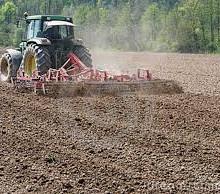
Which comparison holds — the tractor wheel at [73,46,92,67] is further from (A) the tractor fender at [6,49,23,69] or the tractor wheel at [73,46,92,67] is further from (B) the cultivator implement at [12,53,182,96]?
(A) the tractor fender at [6,49,23,69]

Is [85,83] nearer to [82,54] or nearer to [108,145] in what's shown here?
[82,54]

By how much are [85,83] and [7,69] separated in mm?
3674

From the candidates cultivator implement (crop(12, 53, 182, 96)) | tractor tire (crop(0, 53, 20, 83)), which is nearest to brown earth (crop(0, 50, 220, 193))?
cultivator implement (crop(12, 53, 182, 96))

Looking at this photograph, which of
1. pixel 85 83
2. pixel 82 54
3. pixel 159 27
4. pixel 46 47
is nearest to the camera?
pixel 85 83

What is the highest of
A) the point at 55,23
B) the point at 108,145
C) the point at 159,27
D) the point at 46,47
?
the point at 159,27

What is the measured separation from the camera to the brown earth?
5820mm

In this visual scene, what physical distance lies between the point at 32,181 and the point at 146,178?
1236mm

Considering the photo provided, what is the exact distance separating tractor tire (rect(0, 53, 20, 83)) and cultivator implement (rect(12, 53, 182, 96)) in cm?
86

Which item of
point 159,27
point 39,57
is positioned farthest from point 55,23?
point 159,27

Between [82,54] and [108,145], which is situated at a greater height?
[82,54]

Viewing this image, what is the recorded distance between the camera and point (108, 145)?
749 centimetres

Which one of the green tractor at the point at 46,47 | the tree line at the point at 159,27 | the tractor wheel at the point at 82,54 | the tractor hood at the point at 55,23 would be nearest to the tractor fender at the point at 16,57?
the green tractor at the point at 46,47

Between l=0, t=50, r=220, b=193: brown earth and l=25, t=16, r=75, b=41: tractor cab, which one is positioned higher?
l=25, t=16, r=75, b=41: tractor cab

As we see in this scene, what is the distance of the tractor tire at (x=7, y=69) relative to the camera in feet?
47.6
